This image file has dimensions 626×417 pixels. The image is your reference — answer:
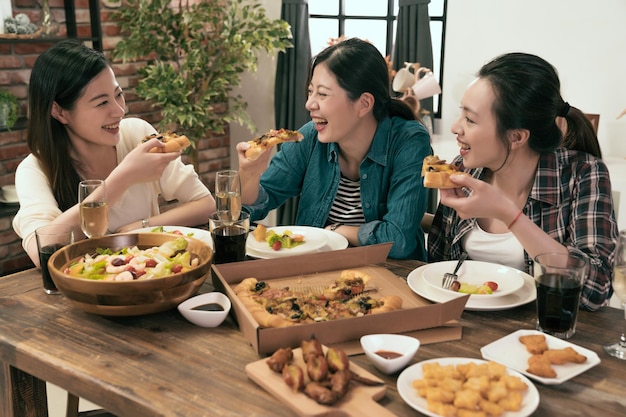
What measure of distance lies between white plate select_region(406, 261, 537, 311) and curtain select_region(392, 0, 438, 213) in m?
2.69

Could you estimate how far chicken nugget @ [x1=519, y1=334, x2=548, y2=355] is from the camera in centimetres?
140

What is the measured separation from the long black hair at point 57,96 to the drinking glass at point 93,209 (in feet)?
1.67

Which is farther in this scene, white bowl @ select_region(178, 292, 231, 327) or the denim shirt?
the denim shirt

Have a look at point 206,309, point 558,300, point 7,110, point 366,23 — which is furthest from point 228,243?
point 366,23

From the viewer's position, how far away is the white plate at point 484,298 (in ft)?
5.31

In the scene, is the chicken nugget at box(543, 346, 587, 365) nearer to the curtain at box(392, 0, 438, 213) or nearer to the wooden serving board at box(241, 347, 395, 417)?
the wooden serving board at box(241, 347, 395, 417)

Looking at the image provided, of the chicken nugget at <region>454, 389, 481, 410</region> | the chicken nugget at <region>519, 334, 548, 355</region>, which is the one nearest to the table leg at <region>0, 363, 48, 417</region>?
the chicken nugget at <region>454, 389, 481, 410</region>

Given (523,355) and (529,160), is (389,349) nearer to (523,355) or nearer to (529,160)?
(523,355)

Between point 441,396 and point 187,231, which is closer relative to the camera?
point 441,396

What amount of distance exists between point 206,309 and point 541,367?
2.50 ft

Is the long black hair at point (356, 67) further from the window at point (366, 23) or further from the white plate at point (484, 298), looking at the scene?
the window at point (366, 23)

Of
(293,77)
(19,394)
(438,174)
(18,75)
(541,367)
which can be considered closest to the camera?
(541,367)

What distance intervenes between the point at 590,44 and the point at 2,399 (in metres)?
3.54

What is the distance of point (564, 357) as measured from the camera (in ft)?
4.46
